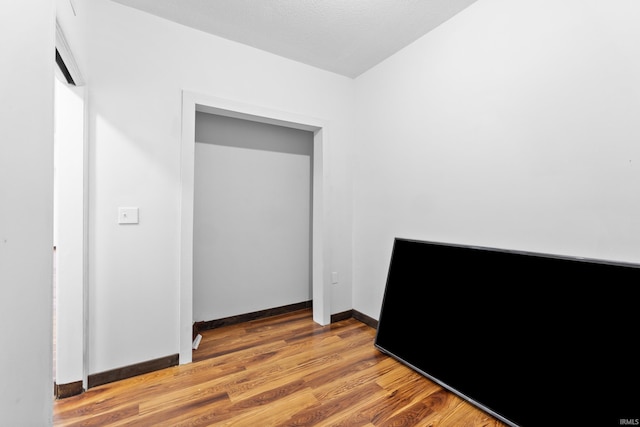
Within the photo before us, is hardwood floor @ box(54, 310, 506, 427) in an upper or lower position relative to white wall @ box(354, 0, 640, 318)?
lower

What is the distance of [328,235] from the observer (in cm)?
292

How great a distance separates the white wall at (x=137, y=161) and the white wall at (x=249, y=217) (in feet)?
1.86

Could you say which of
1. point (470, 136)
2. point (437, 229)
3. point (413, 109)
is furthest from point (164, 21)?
point (437, 229)

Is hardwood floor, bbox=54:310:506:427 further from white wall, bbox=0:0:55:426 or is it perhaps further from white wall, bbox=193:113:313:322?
white wall, bbox=0:0:55:426

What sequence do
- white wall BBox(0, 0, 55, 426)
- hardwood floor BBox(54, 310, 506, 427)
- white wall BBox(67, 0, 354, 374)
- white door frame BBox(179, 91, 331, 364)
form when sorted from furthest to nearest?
white door frame BBox(179, 91, 331, 364) < white wall BBox(67, 0, 354, 374) < hardwood floor BBox(54, 310, 506, 427) < white wall BBox(0, 0, 55, 426)

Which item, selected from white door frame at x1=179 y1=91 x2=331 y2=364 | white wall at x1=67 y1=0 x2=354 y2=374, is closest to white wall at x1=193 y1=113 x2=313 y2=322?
white door frame at x1=179 y1=91 x2=331 y2=364

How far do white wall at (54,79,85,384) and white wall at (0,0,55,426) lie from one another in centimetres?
94

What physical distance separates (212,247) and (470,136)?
2480 millimetres

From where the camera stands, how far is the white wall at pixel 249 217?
2744 mm

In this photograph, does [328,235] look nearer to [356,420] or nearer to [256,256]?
[256,256]

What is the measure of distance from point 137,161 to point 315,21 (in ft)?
5.59

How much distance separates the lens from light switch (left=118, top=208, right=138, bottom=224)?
196cm

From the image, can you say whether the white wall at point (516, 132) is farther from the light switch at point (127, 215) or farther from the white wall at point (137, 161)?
the light switch at point (127, 215)

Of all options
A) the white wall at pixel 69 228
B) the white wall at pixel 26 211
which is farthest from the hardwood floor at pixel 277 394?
the white wall at pixel 26 211
